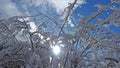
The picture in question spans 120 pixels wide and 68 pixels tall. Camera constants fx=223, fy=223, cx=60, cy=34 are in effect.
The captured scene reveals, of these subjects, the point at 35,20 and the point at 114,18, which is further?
the point at 35,20

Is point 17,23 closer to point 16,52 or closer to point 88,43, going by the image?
point 16,52

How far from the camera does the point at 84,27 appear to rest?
310 cm

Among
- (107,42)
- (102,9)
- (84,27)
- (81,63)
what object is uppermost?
(102,9)

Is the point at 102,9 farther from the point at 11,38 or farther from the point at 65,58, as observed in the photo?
the point at 11,38

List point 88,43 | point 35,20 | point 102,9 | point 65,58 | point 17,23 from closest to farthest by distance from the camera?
point 65,58 < point 102,9 < point 88,43 < point 17,23 < point 35,20

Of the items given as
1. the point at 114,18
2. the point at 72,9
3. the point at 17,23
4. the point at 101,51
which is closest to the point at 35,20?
the point at 17,23

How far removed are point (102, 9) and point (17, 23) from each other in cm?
152

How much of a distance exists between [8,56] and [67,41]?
1507 mm

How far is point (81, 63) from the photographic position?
3.12m

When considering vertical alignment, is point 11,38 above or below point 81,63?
above

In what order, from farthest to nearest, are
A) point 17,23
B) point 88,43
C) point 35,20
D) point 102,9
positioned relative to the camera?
point 35,20 < point 17,23 < point 88,43 < point 102,9

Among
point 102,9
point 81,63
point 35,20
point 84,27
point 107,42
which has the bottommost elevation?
point 81,63

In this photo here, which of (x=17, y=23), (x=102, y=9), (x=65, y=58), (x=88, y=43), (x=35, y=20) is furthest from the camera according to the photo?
(x=35, y=20)

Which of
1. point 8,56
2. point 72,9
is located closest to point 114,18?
point 72,9
